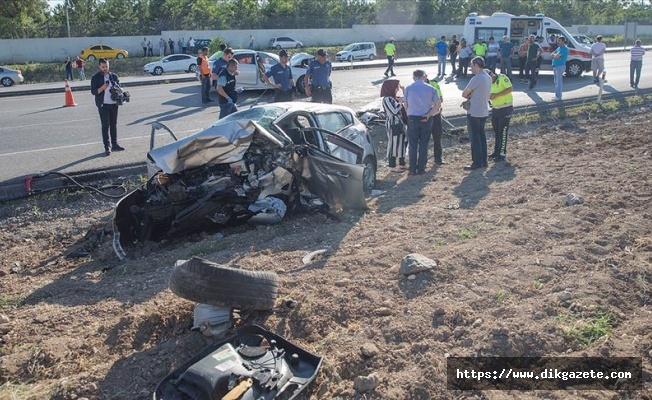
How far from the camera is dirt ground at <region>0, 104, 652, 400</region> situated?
4.32 meters

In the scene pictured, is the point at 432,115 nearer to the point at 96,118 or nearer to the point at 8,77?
the point at 96,118

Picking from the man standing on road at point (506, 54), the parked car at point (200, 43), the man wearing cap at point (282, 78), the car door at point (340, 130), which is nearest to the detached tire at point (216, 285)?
the car door at point (340, 130)

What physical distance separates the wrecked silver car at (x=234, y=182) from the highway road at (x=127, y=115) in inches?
128

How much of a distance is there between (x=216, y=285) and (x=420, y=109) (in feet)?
21.3

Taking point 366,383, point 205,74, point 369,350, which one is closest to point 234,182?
point 369,350

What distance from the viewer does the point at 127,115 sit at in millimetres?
16672

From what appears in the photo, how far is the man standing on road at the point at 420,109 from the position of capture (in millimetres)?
10266

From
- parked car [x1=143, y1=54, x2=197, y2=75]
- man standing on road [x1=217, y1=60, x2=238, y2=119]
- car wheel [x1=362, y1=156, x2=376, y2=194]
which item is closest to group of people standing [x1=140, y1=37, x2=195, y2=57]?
parked car [x1=143, y1=54, x2=197, y2=75]

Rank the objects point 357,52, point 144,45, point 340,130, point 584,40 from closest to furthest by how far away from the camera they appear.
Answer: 1. point 340,130
2. point 584,40
3. point 357,52
4. point 144,45

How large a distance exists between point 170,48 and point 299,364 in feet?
153

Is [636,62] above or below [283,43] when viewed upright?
below

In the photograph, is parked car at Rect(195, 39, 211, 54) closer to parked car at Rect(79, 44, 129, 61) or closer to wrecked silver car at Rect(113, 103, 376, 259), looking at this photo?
parked car at Rect(79, 44, 129, 61)

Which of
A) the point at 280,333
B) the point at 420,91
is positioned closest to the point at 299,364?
the point at 280,333

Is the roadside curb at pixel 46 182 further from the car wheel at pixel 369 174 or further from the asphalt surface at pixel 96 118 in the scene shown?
the car wheel at pixel 369 174
